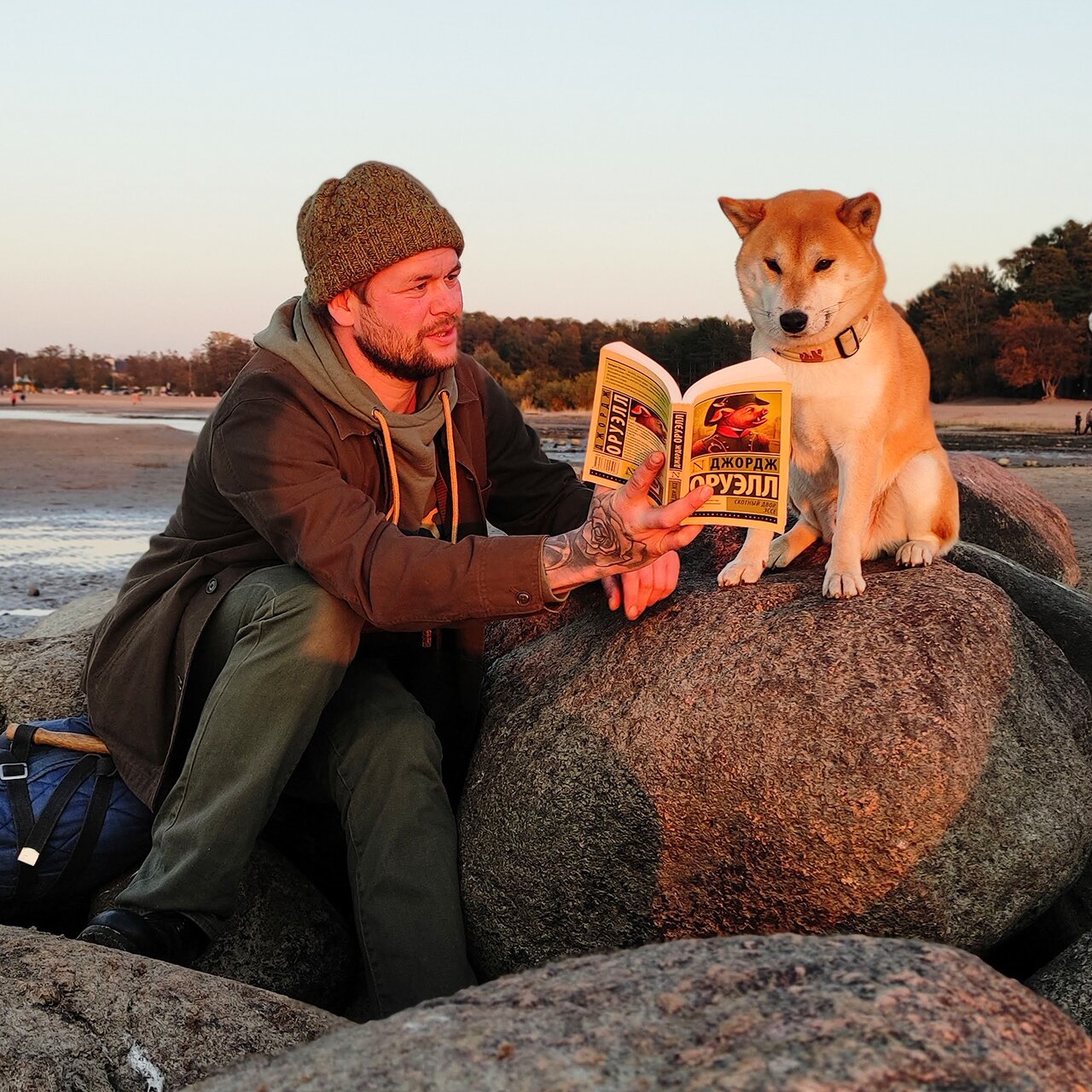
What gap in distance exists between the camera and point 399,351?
3.80 metres

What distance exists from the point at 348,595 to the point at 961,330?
148 ft

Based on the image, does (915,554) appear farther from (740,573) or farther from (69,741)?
(69,741)

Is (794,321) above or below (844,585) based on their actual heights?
above

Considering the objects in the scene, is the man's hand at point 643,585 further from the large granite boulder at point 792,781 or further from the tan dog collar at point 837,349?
the tan dog collar at point 837,349

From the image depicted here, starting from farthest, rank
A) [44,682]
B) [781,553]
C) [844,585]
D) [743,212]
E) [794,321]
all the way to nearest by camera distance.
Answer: [44,682] < [781,553] < [743,212] < [794,321] < [844,585]

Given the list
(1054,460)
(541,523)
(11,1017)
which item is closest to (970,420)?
(1054,460)

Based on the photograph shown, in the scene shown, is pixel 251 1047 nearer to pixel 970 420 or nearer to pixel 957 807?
pixel 957 807

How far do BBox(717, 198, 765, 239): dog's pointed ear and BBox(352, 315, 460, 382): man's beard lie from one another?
38.6 inches

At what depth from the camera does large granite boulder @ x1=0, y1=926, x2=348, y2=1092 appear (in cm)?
243

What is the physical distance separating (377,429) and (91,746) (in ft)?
4.48

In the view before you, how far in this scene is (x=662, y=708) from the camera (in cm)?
324

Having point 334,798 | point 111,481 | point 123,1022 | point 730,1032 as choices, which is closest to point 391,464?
point 334,798

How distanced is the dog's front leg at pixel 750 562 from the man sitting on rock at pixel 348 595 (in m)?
0.21

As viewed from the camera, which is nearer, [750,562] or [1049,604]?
[750,562]
